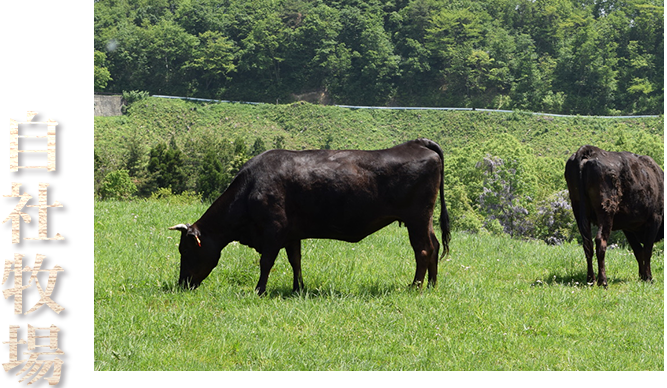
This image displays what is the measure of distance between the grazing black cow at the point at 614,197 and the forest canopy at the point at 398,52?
403 feet

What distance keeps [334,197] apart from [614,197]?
4204 mm

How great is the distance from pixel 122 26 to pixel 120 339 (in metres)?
163

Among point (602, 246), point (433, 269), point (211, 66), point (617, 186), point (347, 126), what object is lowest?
point (433, 269)

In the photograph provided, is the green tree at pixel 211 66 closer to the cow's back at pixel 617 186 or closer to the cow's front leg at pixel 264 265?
the cow's back at pixel 617 186

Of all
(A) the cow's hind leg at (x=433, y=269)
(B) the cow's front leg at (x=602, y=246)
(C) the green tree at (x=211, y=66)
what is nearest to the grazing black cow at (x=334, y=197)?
(A) the cow's hind leg at (x=433, y=269)

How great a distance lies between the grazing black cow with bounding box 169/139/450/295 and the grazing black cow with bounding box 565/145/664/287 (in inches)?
94.1

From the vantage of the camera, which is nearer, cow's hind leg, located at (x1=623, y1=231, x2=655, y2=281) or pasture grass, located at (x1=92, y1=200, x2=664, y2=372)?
pasture grass, located at (x1=92, y1=200, x2=664, y2=372)

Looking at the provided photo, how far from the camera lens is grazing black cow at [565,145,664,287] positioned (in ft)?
33.5

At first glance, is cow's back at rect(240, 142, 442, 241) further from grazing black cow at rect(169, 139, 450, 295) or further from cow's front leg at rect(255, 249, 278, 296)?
cow's front leg at rect(255, 249, 278, 296)

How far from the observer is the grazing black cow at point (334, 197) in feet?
30.7

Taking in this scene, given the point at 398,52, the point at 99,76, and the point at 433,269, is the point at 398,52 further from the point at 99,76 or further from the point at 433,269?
the point at 433,269

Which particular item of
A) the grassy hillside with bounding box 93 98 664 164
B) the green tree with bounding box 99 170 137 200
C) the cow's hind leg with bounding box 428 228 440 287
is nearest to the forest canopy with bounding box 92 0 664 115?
the grassy hillside with bounding box 93 98 664 164

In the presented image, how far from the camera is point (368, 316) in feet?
27.2

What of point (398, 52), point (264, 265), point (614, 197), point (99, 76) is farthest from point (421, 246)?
point (398, 52)
